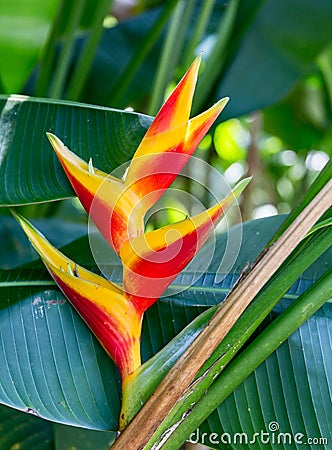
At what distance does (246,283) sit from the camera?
37 centimetres

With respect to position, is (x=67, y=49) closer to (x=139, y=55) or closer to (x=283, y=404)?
(x=139, y=55)

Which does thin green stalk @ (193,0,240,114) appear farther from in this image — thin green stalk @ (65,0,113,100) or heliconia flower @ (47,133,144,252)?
heliconia flower @ (47,133,144,252)

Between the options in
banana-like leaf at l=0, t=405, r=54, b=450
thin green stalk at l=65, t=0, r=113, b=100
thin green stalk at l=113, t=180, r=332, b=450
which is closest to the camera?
thin green stalk at l=113, t=180, r=332, b=450

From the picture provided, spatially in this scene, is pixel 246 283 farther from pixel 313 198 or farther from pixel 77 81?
pixel 77 81

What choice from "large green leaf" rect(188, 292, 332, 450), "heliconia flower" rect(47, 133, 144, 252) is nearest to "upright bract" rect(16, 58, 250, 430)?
"heliconia flower" rect(47, 133, 144, 252)

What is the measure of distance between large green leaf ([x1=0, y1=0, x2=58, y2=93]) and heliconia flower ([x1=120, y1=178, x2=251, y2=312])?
0.39 metres

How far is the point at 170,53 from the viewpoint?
93cm

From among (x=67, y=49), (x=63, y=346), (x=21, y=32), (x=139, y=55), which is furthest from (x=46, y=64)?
(x=63, y=346)

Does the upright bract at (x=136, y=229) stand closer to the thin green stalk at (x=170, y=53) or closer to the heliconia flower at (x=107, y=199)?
the heliconia flower at (x=107, y=199)

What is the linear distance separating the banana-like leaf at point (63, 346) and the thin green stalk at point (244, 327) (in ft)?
0.19

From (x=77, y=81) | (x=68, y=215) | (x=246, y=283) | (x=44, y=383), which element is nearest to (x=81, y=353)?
(x=44, y=383)

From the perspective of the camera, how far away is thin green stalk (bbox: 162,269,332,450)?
0.39 m
